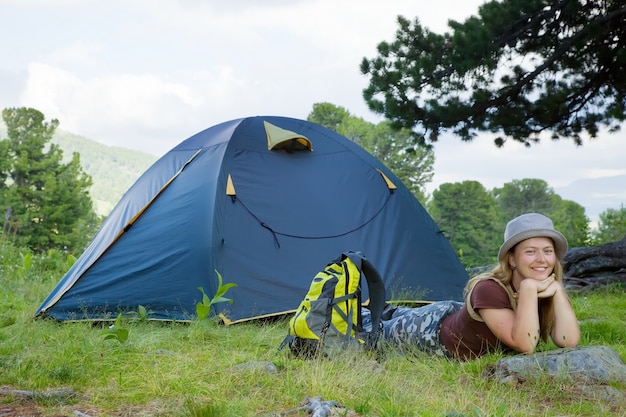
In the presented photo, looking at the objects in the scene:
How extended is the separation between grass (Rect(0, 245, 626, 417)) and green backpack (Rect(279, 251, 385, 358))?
0.13 meters

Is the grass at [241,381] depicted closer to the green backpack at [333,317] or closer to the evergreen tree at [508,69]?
the green backpack at [333,317]

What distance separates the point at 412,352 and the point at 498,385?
0.75 m

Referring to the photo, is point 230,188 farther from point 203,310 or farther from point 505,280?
point 505,280

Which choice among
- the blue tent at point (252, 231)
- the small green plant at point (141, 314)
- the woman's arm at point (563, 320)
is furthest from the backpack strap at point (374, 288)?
the small green plant at point (141, 314)

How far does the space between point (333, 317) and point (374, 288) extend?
369 mm

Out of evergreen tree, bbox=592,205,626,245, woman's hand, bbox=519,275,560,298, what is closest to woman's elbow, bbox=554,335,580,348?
woman's hand, bbox=519,275,560,298

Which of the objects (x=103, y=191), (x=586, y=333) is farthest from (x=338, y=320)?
(x=103, y=191)

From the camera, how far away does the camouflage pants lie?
160 inches

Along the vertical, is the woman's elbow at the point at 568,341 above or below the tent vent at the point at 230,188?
below

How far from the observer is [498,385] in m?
3.35

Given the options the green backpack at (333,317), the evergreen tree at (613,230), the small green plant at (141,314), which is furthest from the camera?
the evergreen tree at (613,230)

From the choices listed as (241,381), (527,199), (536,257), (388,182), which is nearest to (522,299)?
(536,257)

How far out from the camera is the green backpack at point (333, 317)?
3977mm

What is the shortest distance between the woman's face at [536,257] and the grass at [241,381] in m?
0.46
